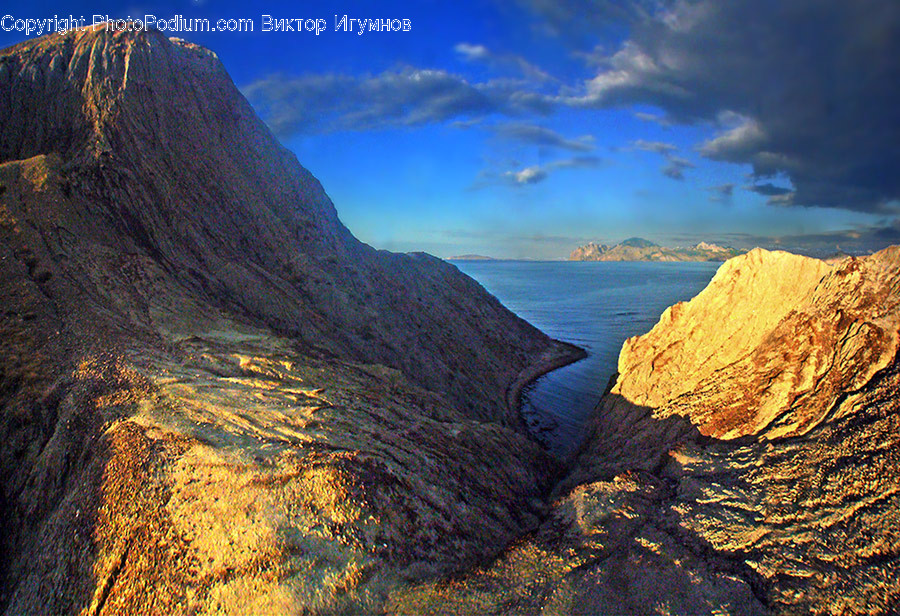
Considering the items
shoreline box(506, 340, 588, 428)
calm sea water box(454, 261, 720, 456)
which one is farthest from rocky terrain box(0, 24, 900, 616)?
shoreline box(506, 340, 588, 428)

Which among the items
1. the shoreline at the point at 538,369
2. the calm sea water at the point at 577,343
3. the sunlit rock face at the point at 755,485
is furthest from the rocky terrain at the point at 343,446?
the shoreline at the point at 538,369

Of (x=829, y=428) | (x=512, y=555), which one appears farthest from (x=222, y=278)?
(x=829, y=428)

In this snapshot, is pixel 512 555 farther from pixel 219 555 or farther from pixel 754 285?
pixel 754 285

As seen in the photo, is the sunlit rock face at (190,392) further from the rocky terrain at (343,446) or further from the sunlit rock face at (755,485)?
the sunlit rock face at (755,485)

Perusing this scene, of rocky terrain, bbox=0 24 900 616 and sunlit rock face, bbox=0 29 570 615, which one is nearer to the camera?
rocky terrain, bbox=0 24 900 616

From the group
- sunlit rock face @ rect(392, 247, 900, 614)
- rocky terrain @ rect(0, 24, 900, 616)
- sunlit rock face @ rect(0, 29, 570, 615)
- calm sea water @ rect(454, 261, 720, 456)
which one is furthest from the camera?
calm sea water @ rect(454, 261, 720, 456)

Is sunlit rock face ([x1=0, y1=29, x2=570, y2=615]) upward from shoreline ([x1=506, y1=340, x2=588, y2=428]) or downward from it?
upward

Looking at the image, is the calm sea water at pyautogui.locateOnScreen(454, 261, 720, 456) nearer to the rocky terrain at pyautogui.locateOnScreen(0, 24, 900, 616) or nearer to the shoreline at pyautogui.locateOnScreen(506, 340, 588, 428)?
the shoreline at pyautogui.locateOnScreen(506, 340, 588, 428)
